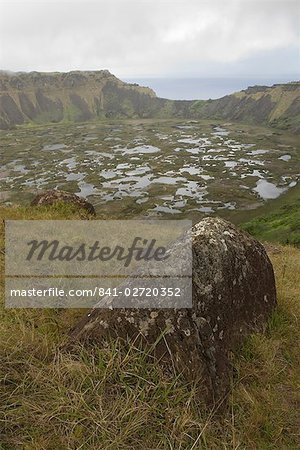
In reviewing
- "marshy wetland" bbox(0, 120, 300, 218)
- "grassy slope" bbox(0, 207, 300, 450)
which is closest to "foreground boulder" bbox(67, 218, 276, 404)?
"grassy slope" bbox(0, 207, 300, 450)

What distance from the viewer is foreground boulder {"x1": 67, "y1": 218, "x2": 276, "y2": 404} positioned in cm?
489

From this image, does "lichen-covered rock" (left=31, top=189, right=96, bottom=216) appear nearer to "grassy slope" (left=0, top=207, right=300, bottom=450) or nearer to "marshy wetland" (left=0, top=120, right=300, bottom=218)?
"grassy slope" (left=0, top=207, right=300, bottom=450)

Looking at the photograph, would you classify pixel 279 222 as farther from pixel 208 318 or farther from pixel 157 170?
pixel 157 170

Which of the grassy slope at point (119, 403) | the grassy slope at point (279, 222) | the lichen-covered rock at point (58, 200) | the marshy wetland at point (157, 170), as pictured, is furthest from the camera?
the marshy wetland at point (157, 170)

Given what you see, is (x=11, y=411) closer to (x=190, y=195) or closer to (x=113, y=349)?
(x=113, y=349)

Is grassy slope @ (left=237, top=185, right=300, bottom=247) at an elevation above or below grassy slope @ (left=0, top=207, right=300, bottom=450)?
below

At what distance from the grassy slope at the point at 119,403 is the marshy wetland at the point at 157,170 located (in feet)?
217

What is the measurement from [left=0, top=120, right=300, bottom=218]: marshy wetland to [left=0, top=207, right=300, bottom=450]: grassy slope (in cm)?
6606

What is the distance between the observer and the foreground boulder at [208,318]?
489 cm

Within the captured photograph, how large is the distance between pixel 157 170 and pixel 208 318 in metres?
104

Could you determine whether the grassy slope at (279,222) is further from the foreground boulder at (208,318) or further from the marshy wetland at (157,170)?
the foreground boulder at (208,318)

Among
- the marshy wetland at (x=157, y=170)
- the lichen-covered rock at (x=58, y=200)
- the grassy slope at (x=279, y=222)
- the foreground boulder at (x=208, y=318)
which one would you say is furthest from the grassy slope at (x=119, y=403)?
the marshy wetland at (x=157, y=170)

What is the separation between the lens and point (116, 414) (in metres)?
3.97

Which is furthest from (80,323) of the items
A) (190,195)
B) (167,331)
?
(190,195)
